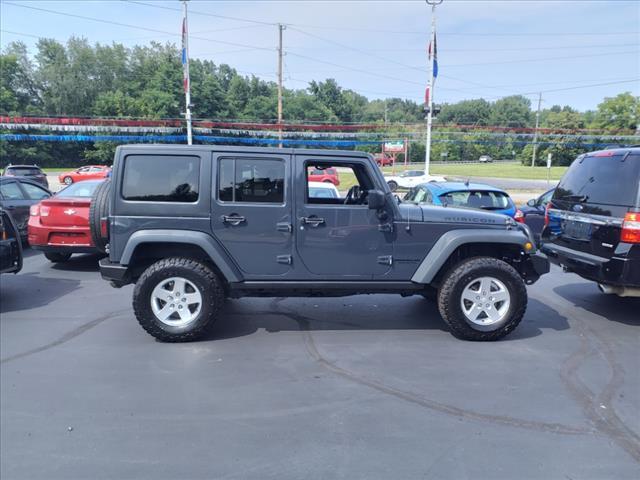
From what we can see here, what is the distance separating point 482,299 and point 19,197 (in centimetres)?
934

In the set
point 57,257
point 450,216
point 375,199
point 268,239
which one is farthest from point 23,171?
point 450,216

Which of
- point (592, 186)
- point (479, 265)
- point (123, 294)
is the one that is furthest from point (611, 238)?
point (123, 294)

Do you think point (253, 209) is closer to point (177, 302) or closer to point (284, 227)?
point (284, 227)

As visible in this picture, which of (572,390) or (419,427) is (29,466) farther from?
(572,390)

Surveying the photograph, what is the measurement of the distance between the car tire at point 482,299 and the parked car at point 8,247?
5.46 m

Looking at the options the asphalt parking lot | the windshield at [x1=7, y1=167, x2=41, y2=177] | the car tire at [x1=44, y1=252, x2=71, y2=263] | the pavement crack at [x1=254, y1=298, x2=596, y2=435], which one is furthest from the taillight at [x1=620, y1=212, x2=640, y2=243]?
the windshield at [x1=7, y1=167, x2=41, y2=177]

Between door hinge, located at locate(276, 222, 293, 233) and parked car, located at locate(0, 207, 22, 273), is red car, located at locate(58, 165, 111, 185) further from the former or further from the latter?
door hinge, located at locate(276, 222, 293, 233)

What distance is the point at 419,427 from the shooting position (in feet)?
10.7

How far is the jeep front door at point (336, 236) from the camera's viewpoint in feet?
15.8

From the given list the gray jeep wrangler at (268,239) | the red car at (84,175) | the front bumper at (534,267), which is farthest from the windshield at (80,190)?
the red car at (84,175)

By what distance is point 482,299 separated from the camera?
16.3ft

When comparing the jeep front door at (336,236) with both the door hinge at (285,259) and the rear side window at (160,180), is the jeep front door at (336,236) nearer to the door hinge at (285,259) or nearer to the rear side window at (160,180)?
the door hinge at (285,259)

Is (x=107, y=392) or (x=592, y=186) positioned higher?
(x=592, y=186)

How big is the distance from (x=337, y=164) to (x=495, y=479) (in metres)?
3.17
